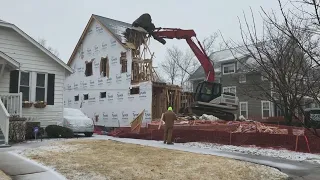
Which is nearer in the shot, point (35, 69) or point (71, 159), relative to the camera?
point (71, 159)

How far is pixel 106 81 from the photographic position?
1173 inches

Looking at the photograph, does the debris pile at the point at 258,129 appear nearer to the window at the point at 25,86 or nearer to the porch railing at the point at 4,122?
the porch railing at the point at 4,122

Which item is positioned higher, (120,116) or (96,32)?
(96,32)

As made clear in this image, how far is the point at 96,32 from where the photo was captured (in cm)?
3100

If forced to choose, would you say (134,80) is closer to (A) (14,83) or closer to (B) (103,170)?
(A) (14,83)

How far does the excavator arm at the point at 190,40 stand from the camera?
24.1m

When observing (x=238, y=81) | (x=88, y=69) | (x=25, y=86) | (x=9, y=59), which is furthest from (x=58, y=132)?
(x=238, y=81)

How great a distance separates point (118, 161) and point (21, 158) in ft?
9.31

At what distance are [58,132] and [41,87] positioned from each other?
9.19 ft

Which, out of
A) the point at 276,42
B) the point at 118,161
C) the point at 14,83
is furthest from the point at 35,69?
the point at 276,42

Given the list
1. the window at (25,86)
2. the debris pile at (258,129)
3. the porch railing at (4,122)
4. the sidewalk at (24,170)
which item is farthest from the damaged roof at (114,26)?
the sidewalk at (24,170)

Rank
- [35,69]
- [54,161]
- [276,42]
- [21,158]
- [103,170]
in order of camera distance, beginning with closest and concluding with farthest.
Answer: [103,170] → [54,161] → [21,158] → [276,42] → [35,69]

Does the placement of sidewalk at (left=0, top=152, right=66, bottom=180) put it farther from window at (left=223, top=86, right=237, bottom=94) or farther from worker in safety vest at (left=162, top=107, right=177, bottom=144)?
window at (left=223, top=86, right=237, bottom=94)

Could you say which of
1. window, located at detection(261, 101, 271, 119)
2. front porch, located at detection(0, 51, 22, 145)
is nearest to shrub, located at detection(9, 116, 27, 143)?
front porch, located at detection(0, 51, 22, 145)
